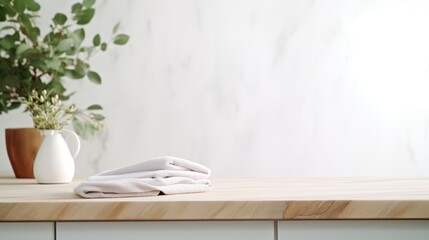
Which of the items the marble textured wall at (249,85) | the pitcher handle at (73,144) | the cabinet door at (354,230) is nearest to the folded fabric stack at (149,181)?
the cabinet door at (354,230)

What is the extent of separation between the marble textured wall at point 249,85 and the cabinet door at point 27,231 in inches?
49.2

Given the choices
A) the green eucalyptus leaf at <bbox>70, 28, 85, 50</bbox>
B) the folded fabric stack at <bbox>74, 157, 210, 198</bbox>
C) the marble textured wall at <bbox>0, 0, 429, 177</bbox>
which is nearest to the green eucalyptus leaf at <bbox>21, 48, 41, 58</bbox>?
the green eucalyptus leaf at <bbox>70, 28, 85, 50</bbox>

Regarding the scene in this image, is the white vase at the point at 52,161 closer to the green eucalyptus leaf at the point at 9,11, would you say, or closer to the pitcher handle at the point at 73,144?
the pitcher handle at the point at 73,144

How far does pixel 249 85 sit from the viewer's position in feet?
8.00

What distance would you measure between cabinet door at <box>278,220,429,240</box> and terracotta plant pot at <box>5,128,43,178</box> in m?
0.82

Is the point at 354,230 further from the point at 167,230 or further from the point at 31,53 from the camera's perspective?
the point at 31,53

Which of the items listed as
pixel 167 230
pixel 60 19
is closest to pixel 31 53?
pixel 60 19

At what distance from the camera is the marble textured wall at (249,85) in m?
2.43

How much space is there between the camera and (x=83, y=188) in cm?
121

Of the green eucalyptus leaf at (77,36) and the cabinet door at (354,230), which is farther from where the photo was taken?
the green eucalyptus leaf at (77,36)

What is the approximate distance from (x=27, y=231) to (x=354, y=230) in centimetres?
57

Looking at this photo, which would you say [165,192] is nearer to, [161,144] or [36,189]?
[36,189]

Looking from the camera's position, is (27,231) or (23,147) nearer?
(27,231)

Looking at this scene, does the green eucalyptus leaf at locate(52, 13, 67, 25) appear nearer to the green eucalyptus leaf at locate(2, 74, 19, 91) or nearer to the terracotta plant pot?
the green eucalyptus leaf at locate(2, 74, 19, 91)
